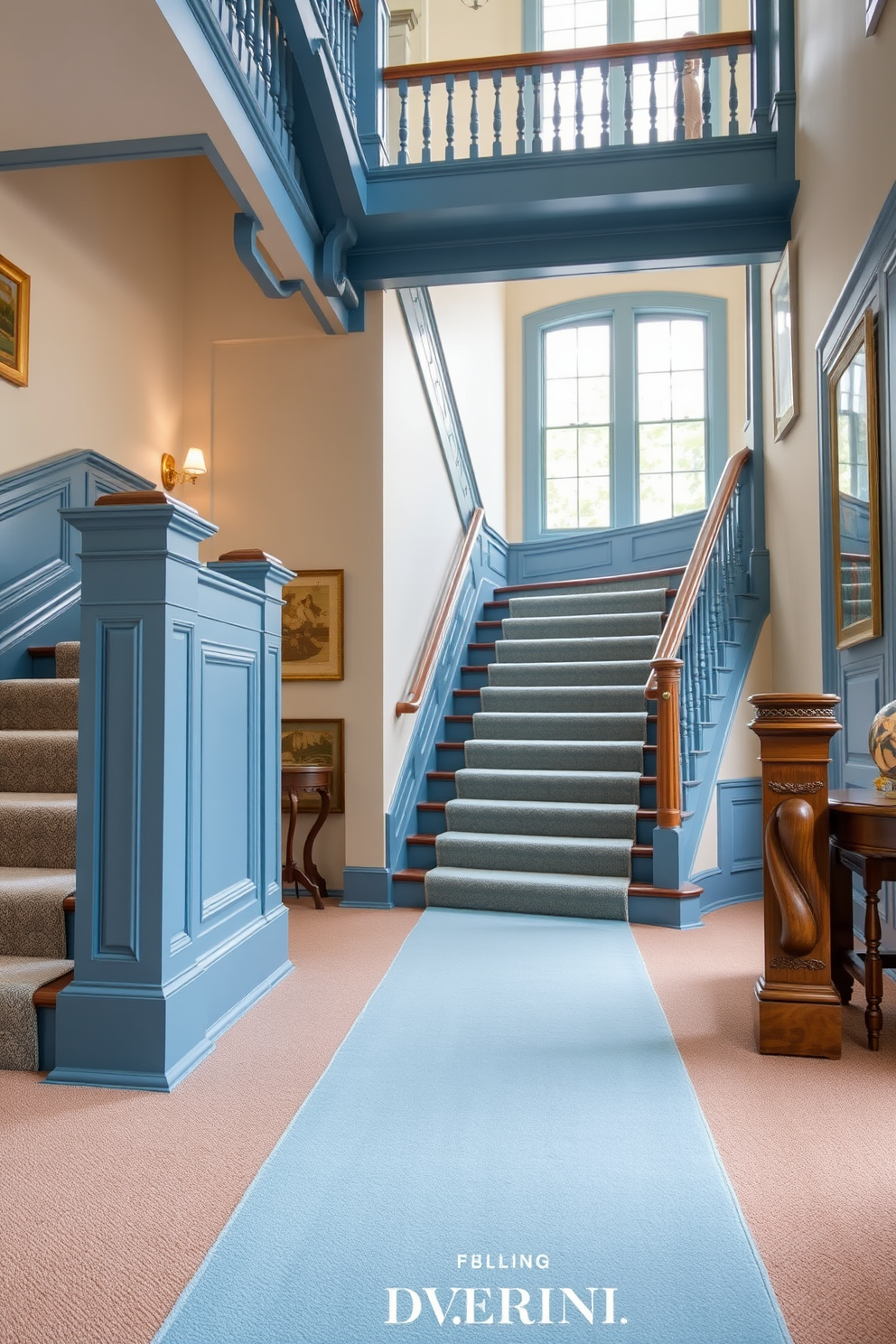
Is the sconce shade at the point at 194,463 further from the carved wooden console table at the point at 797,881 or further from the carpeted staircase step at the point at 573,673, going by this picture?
the carved wooden console table at the point at 797,881

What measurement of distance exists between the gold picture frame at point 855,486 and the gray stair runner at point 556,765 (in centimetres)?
172

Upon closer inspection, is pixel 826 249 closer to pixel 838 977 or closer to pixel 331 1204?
pixel 838 977

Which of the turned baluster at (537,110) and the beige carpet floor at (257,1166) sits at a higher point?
the turned baluster at (537,110)

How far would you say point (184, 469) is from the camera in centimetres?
555

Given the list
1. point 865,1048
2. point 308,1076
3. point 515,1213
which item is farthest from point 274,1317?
point 865,1048

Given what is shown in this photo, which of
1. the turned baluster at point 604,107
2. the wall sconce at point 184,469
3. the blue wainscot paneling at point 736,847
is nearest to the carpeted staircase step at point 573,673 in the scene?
the blue wainscot paneling at point 736,847

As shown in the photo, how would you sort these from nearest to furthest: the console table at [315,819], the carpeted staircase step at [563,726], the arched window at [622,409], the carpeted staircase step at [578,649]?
the console table at [315,819] < the carpeted staircase step at [563,726] < the carpeted staircase step at [578,649] < the arched window at [622,409]

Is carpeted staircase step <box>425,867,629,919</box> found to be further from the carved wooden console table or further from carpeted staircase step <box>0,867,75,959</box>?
Result: carpeted staircase step <box>0,867,75,959</box>

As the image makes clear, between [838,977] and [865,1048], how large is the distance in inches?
13.5

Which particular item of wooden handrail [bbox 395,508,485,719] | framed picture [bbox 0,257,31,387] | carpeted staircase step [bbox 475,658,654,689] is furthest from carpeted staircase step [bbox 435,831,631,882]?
framed picture [bbox 0,257,31,387]

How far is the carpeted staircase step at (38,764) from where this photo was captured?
3.86 metres

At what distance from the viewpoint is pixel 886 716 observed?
275 centimetres

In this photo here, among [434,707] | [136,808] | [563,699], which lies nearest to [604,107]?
[563,699]

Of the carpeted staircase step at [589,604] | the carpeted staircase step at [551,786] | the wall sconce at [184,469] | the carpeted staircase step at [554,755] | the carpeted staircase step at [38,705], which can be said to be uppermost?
the wall sconce at [184,469]
